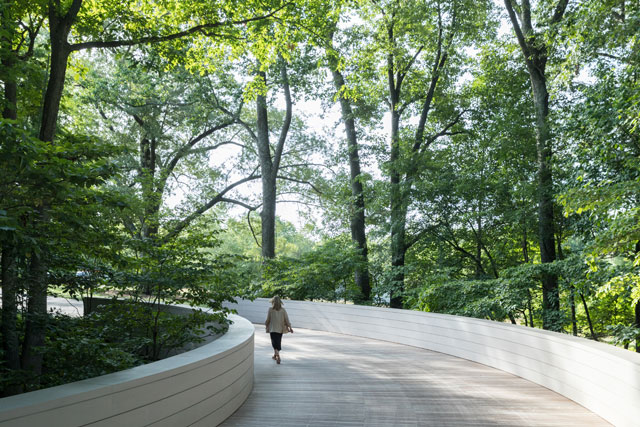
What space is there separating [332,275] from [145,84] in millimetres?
10986

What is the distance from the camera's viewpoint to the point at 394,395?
267 inches

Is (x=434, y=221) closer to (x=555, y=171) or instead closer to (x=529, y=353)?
(x=555, y=171)

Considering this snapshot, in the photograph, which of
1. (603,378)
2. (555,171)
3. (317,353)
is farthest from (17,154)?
(555,171)

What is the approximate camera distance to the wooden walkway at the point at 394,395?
5.66 m

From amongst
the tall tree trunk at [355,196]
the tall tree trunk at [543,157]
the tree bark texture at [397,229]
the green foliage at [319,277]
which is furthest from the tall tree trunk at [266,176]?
the tall tree trunk at [543,157]

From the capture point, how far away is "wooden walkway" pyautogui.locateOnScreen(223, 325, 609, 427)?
566cm

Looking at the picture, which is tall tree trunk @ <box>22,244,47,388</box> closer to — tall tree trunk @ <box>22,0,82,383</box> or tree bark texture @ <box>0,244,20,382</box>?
tall tree trunk @ <box>22,0,82,383</box>

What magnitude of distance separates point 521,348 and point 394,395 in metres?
2.62

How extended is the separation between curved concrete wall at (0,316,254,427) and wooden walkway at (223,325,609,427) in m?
0.43

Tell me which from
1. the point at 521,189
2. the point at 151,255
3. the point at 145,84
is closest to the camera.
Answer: the point at 151,255

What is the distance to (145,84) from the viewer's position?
1964 cm

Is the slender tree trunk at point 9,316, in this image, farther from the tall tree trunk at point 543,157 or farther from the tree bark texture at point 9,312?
the tall tree trunk at point 543,157

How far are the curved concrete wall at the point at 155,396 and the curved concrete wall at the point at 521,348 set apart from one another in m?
4.41

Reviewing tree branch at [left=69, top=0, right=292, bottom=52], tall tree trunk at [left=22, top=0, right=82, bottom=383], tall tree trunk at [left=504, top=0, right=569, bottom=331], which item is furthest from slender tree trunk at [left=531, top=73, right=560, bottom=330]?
tall tree trunk at [left=22, top=0, right=82, bottom=383]
